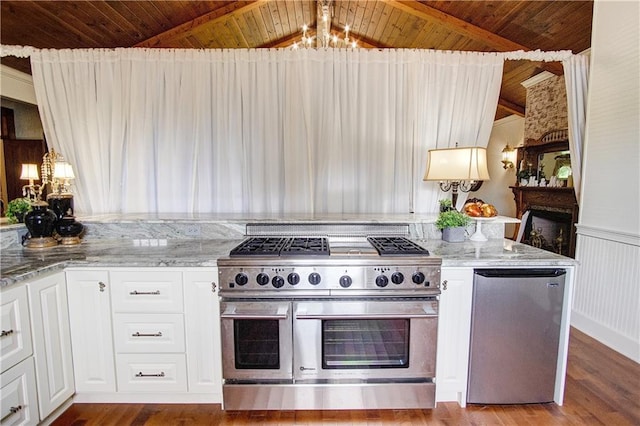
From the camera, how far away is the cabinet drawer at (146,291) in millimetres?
1684

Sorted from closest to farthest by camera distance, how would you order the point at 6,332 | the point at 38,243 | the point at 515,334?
the point at 6,332, the point at 515,334, the point at 38,243

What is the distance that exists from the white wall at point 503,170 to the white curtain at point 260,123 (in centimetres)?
406

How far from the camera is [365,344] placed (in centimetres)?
173

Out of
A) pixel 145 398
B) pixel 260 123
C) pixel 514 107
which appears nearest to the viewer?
pixel 145 398

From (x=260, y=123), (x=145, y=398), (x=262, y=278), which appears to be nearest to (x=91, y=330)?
(x=145, y=398)

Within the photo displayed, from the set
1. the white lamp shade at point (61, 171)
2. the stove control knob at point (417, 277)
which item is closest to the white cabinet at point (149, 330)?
the white lamp shade at point (61, 171)

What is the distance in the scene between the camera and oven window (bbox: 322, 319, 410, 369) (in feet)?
5.63

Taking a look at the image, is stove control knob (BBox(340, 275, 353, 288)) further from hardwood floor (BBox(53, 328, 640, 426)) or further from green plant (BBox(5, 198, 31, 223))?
green plant (BBox(5, 198, 31, 223))

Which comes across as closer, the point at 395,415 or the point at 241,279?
the point at 241,279

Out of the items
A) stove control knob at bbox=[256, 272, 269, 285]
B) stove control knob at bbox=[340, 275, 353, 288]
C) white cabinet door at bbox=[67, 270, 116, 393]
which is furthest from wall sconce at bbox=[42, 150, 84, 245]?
stove control knob at bbox=[340, 275, 353, 288]

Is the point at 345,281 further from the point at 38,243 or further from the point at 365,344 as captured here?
the point at 38,243

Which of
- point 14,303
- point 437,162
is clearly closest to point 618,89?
point 437,162

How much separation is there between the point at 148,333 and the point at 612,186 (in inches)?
135

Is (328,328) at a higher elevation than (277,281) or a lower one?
lower
